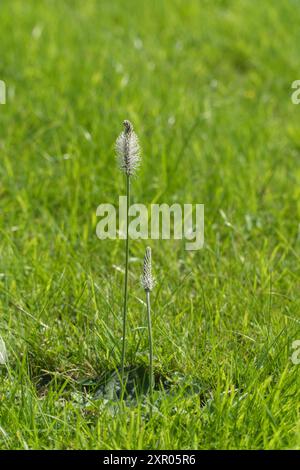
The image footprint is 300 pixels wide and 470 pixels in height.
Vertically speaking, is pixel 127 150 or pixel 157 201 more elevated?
pixel 127 150

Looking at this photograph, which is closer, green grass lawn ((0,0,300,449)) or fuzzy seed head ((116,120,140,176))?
fuzzy seed head ((116,120,140,176))

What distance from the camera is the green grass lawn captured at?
2352 millimetres

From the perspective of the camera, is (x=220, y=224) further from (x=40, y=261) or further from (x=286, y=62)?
(x=286, y=62)

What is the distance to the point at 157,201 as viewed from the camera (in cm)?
365

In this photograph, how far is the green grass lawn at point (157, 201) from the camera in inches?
92.6

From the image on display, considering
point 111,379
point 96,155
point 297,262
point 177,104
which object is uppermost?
point 177,104

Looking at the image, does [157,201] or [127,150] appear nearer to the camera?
[127,150]

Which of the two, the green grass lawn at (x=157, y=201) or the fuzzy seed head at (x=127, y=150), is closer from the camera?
the fuzzy seed head at (x=127, y=150)

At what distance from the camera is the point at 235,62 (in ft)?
17.8

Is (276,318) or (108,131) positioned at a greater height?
(108,131)

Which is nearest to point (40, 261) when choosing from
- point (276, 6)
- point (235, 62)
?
point (235, 62)

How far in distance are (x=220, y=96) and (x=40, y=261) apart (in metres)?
2.15

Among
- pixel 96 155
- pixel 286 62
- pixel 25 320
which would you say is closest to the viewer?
pixel 25 320

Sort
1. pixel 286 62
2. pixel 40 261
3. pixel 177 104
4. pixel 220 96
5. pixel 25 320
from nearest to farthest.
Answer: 1. pixel 25 320
2. pixel 40 261
3. pixel 177 104
4. pixel 220 96
5. pixel 286 62
